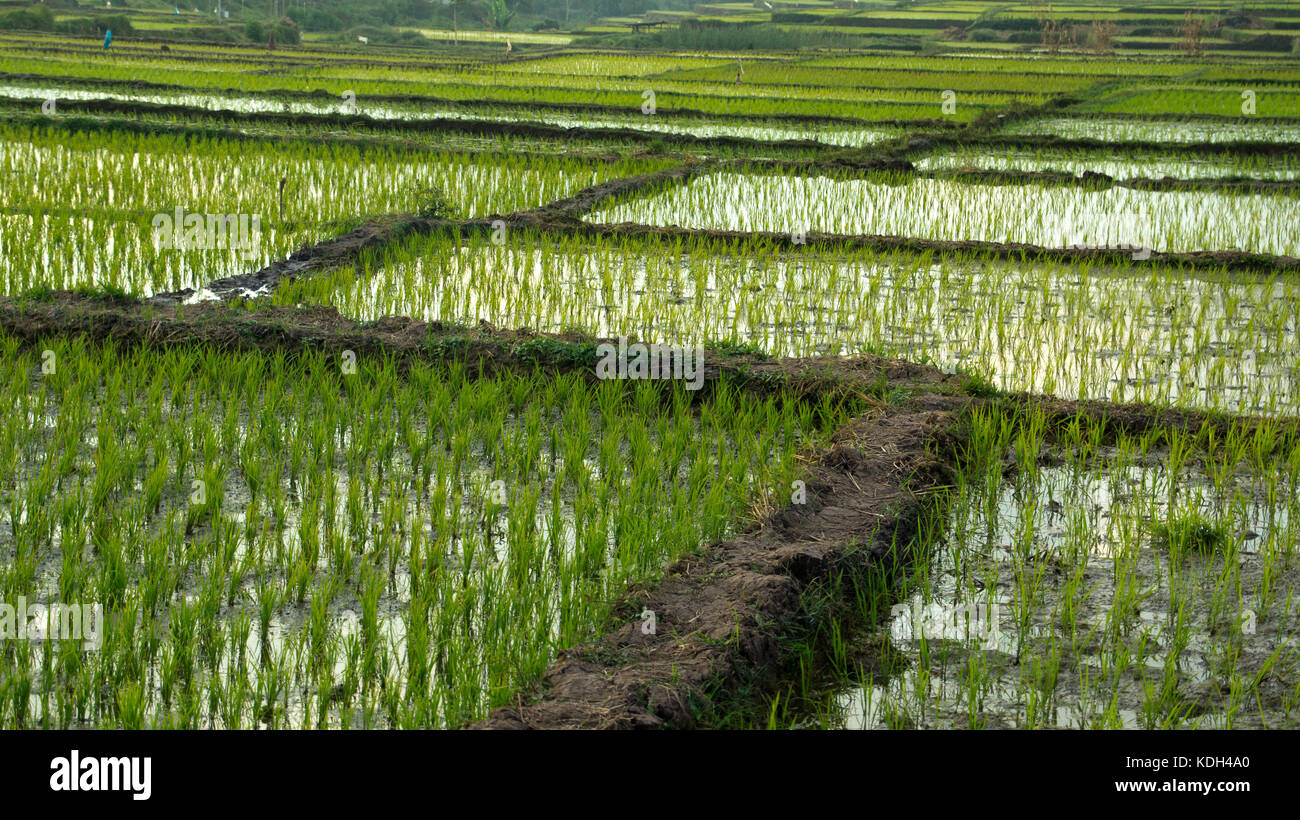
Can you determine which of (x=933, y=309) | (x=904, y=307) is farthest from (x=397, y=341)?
(x=933, y=309)

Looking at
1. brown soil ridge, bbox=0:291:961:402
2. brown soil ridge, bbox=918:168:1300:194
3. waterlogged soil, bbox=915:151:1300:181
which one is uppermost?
waterlogged soil, bbox=915:151:1300:181

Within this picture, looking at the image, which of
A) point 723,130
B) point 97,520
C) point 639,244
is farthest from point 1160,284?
point 723,130

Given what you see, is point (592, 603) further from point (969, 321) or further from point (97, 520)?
point (969, 321)

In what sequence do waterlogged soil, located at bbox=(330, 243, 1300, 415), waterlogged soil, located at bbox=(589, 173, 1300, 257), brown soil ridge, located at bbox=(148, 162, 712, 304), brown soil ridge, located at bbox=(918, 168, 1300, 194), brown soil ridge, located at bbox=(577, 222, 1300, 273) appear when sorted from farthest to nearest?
brown soil ridge, located at bbox=(918, 168, 1300, 194) < waterlogged soil, located at bbox=(589, 173, 1300, 257) < brown soil ridge, located at bbox=(577, 222, 1300, 273) < brown soil ridge, located at bbox=(148, 162, 712, 304) < waterlogged soil, located at bbox=(330, 243, 1300, 415)

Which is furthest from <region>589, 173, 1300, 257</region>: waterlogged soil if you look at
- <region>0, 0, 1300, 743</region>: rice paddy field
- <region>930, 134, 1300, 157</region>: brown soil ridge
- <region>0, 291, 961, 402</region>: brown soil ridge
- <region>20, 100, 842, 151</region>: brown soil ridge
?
<region>0, 291, 961, 402</region>: brown soil ridge

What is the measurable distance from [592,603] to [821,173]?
7701mm

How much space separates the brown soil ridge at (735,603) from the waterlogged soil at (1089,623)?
18cm

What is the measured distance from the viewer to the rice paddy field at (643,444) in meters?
2.59

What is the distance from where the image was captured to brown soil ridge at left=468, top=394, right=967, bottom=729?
2.33m

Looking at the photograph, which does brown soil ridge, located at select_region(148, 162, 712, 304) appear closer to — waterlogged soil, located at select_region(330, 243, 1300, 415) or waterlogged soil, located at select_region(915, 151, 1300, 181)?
waterlogged soil, located at select_region(330, 243, 1300, 415)

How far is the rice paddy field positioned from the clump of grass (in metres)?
0.01

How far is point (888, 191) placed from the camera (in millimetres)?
9109
